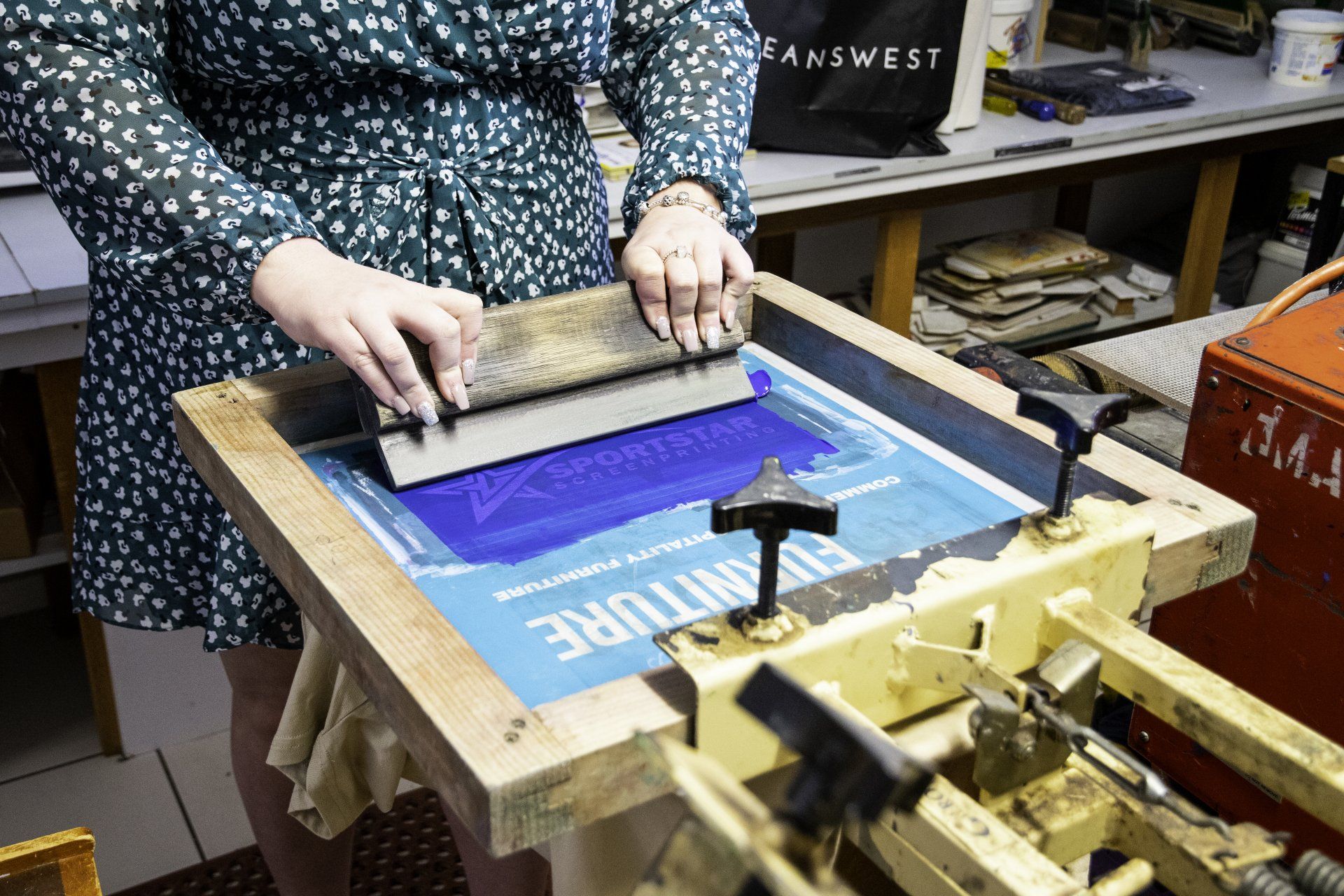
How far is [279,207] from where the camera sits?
0.87 metres

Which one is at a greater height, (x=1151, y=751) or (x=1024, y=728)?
(x=1024, y=728)

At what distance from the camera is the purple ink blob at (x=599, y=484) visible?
82 cm

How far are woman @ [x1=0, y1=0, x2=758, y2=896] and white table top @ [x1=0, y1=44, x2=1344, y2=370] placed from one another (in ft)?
1.53

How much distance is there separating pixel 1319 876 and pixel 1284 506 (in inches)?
29.3

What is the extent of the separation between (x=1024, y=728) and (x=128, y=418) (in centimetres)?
86

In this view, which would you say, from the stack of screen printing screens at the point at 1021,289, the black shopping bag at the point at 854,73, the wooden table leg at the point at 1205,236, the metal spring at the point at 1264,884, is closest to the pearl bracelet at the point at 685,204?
the metal spring at the point at 1264,884

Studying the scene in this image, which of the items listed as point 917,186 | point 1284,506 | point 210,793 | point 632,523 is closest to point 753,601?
point 632,523

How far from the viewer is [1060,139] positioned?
2.29 metres

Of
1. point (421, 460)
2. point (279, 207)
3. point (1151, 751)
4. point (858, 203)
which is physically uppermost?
point (279, 207)

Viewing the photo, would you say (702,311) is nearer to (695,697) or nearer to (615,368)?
(615,368)

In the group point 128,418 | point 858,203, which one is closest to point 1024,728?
point 128,418

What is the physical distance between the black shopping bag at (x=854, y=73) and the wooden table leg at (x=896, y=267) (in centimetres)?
14

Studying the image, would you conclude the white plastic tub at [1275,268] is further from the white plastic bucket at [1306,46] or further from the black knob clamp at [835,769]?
the black knob clamp at [835,769]

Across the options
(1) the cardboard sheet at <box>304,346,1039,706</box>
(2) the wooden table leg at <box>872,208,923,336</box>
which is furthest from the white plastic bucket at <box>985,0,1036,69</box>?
(1) the cardboard sheet at <box>304,346,1039,706</box>
